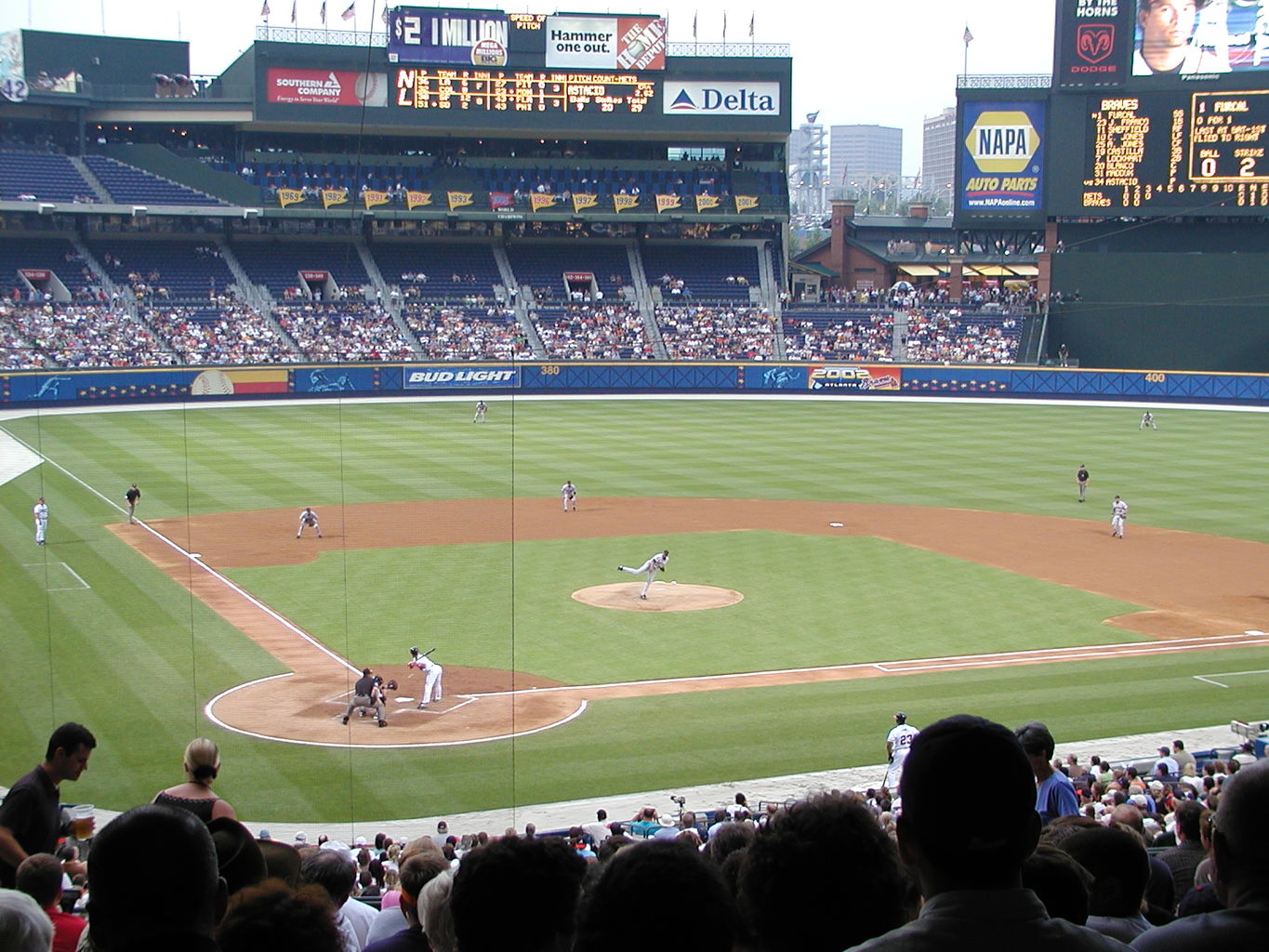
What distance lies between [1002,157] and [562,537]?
48.7 metres

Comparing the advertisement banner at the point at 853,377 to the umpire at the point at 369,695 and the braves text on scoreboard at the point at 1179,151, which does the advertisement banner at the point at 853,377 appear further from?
the umpire at the point at 369,695

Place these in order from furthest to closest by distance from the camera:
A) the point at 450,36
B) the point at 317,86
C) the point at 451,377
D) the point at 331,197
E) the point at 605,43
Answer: the point at 605,43 < the point at 450,36 < the point at 331,197 < the point at 317,86 < the point at 451,377

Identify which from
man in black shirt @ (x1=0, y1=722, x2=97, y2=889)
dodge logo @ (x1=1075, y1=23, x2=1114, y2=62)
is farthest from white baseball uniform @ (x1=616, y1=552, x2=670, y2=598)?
dodge logo @ (x1=1075, y1=23, x2=1114, y2=62)

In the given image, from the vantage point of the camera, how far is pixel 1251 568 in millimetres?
32188

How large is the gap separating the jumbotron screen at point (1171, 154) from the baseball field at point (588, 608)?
855 inches

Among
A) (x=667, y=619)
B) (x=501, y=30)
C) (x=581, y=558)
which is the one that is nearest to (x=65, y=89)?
(x=501, y=30)

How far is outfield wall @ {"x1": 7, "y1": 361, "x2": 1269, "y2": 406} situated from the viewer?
6662 centimetres

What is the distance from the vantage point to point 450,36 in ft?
274

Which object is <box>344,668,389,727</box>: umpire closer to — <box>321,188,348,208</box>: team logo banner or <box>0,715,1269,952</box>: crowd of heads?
<box>0,715,1269,952</box>: crowd of heads

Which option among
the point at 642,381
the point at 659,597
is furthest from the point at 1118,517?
the point at 642,381

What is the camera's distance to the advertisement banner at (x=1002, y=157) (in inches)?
2891

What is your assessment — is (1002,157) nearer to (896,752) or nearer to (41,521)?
(41,521)

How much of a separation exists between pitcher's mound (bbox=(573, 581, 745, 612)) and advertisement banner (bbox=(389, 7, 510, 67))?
60865mm

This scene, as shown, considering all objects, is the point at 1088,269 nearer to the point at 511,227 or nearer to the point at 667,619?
the point at 511,227
